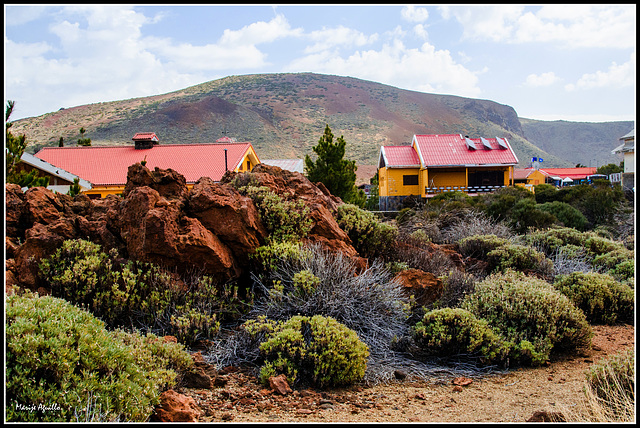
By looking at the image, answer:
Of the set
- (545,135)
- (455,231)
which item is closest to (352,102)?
(545,135)

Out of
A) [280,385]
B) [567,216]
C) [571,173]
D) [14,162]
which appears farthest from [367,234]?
[571,173]

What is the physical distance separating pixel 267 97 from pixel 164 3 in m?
93.8

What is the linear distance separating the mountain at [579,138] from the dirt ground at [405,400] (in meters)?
110

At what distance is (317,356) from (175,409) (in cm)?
134

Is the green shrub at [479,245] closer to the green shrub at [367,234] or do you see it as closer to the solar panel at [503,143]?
the green shrub at [367,234]

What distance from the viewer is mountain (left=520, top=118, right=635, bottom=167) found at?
104 meters

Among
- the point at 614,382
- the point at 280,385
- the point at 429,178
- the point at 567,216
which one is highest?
the point at 429,178

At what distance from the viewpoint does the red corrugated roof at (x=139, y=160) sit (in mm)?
24469

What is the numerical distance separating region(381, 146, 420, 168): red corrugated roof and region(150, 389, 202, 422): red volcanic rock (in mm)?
27529

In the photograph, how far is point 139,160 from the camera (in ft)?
84.5

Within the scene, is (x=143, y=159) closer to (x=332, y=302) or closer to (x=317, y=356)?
(x=332, y=302)

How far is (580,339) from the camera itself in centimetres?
531

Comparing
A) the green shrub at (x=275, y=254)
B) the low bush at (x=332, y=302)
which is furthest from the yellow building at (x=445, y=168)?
the low bush at (x=332, y=302)

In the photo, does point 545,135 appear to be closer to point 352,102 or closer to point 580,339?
point 352,102
